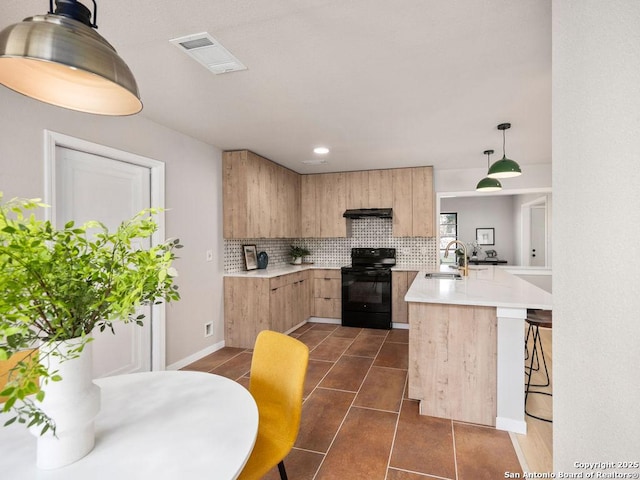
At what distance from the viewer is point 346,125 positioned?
10.7 ft

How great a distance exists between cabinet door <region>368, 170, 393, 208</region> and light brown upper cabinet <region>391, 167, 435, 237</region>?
0.22 feet

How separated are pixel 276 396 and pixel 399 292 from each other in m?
3.66

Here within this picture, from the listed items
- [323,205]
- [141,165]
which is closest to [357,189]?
[323,205]

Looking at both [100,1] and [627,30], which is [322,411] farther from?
[100,1]

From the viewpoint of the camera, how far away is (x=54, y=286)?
88 centimetres

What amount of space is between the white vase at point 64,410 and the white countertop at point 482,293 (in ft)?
6.63

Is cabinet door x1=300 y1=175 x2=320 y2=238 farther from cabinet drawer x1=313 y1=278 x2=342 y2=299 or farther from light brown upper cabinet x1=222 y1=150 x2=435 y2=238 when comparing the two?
cabinet drawer x1=313 y1=278 x2=342 y2=299

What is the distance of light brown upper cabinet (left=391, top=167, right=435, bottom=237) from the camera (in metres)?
5.09

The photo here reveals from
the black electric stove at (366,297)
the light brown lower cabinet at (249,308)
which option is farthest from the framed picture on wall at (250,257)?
the black electric stove at (366,297)

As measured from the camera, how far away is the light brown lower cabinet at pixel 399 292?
4.96 m

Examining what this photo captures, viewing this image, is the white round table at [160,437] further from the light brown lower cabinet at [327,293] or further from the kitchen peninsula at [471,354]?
the light brown lower cabinet at [327,293]

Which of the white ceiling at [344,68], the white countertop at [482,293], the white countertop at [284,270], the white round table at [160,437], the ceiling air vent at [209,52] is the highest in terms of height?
the white ceiling at [344,68]

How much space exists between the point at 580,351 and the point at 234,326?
3.74 meters

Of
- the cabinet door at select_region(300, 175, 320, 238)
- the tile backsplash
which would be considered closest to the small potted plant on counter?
the tile backsplash
